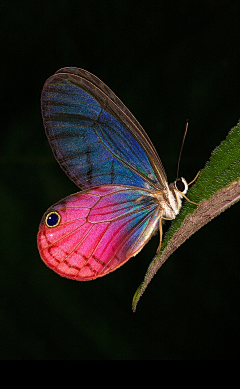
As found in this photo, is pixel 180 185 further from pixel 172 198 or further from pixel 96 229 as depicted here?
pixel 96 229

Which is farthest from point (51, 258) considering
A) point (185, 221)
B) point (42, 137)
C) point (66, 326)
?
point (42, 137)

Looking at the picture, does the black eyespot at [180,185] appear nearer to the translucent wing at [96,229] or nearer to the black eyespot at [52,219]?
the translucent wing at [96,229]

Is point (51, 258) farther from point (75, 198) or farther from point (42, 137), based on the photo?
point (42, 137)

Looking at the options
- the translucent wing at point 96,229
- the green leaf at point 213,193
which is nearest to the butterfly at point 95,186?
the translucent wing at point 96,229

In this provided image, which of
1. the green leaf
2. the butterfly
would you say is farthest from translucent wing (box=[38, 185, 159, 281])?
the green leaf

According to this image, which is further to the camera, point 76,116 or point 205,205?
point 76,116

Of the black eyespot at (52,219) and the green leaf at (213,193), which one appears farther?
the black eyespot at (52,219)
